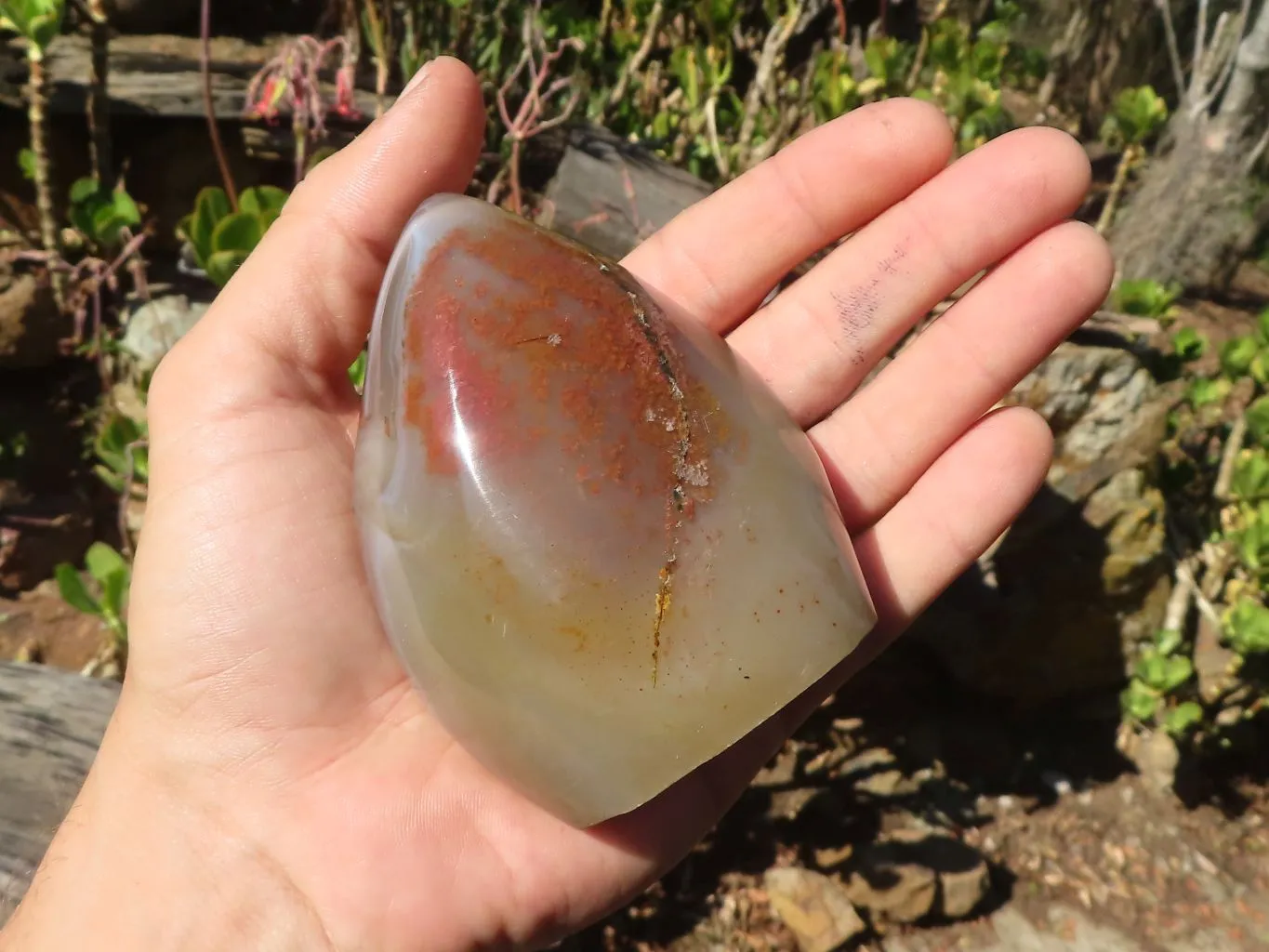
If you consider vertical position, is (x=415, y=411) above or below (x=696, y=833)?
above

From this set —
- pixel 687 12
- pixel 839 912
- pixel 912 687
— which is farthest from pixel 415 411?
pixel 687 12

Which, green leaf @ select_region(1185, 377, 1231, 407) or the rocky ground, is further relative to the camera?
green leaf @ select_region(1185, 377, 1231, 407)

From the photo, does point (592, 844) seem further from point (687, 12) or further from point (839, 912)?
point (687, 12)

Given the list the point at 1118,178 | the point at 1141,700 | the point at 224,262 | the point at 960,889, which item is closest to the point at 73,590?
the point at 224,262

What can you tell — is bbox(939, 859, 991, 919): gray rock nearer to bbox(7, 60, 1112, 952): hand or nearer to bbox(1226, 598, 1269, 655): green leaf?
bbox(1226, 598, 1269, 655): green leaf

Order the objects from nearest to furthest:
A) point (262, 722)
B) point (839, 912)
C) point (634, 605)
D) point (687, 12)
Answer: point (634, 605)
point (262, 722)
point (839, 912)
point (687, 12)

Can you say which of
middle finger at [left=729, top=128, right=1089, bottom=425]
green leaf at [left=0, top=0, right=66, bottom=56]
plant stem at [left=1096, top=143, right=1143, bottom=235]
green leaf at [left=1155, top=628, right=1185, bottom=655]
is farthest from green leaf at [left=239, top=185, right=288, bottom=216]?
plant stem at [left=1096, top=143, right=1143, bottom=235]

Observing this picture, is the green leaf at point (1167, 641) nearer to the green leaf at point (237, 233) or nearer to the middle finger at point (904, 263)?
the middle finger at point (904, 263)
